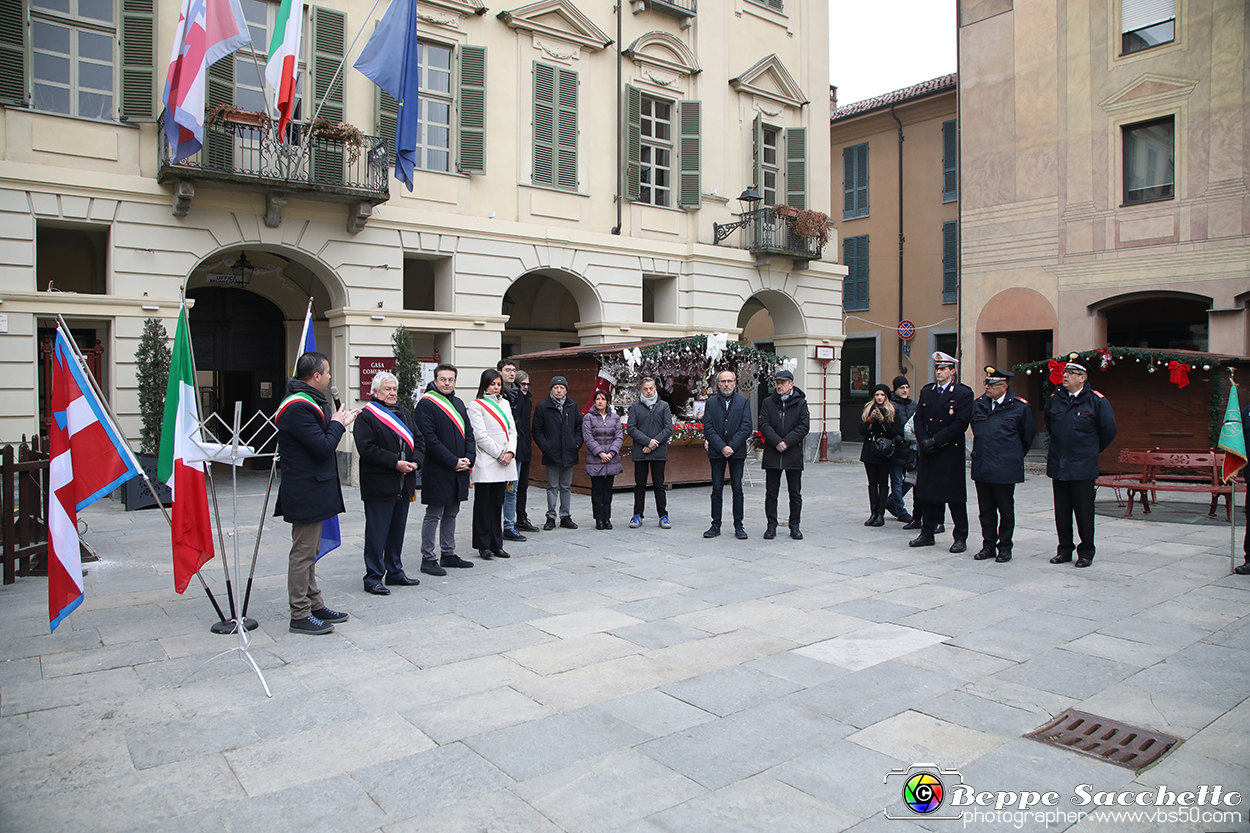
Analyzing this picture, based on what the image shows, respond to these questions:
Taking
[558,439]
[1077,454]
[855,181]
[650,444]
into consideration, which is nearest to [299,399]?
[558,439]

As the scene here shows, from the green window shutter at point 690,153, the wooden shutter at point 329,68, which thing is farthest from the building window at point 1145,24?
the wooden shutter at point 329,68

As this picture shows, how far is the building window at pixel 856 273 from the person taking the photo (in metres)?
27.4

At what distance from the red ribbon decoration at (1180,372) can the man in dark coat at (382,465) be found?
14.2 meters

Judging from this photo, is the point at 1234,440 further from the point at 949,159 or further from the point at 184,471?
the point at 949,159

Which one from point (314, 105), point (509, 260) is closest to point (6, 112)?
point (314, 105)

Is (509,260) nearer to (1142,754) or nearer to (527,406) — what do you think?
(527,406)

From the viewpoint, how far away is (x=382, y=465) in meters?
6.71

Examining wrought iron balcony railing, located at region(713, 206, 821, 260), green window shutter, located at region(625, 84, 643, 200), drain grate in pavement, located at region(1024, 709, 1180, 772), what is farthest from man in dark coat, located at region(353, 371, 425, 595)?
wrought iron balcony railing, located at region(713, 206, 821, 260)

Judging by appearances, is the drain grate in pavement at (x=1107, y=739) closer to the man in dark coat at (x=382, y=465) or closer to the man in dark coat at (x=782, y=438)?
the man in dark coat at (x=382, y=465)

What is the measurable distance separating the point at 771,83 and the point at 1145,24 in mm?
7889

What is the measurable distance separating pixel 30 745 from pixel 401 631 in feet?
7.33

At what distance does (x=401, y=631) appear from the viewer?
19.1 feet

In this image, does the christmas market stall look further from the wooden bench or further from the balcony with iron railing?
the wooden bench

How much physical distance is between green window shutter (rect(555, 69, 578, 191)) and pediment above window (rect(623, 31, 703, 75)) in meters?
1.70
